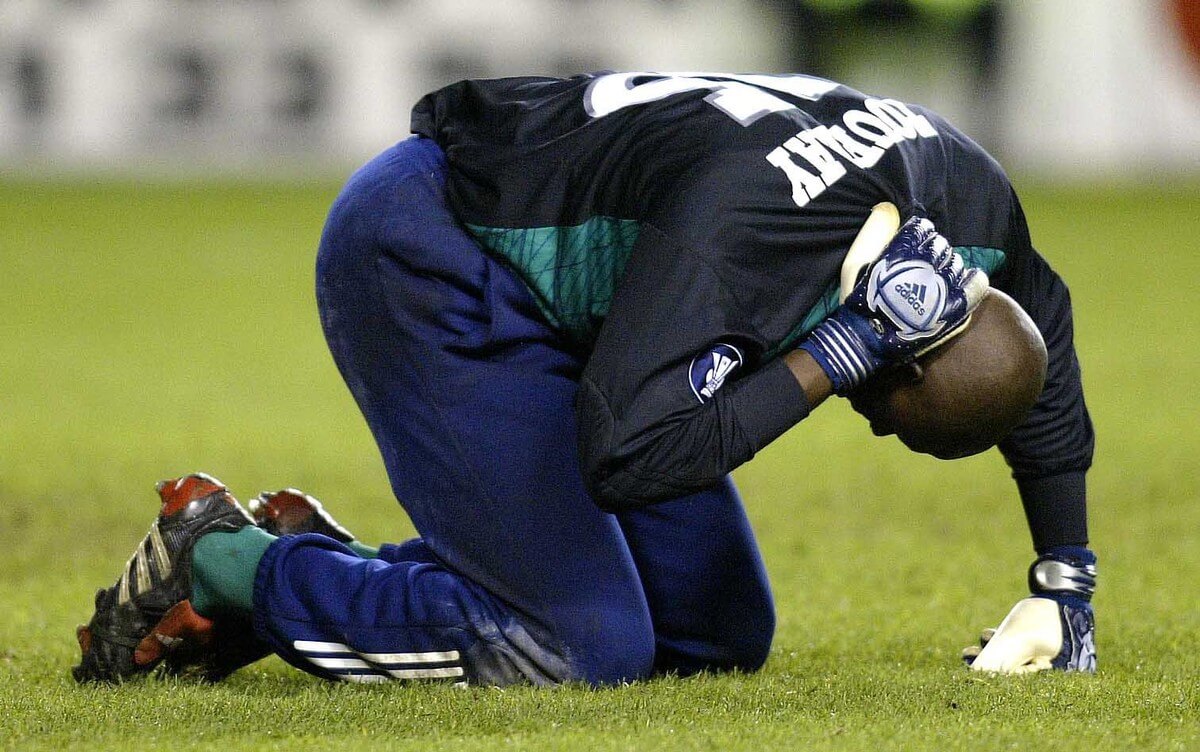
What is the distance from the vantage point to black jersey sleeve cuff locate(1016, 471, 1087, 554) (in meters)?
3.02

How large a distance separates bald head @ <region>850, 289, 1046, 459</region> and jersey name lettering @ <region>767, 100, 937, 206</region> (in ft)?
0.97

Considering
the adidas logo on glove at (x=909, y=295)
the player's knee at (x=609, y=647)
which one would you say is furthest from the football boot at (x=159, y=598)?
the adidas logo on glove at (x=909, y=295)

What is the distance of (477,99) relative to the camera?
291 cm

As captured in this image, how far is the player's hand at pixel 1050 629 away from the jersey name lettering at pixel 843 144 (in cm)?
84

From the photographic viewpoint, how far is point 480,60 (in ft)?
41.4

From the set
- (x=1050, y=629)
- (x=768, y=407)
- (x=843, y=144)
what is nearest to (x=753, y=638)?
(x=1050, y=629)

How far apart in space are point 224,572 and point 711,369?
95 centimetres

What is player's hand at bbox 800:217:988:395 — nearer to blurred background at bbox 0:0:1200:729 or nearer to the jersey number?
the jersey number

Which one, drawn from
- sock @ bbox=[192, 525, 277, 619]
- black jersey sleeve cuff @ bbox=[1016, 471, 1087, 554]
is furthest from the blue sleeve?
sock @ bbox=[192, 525, 277, 619]

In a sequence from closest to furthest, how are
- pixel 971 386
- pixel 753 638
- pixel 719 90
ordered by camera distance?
1. pixel 971 386
2. pixel 719 90
3. pixel 753 638

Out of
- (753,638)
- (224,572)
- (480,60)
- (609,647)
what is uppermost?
(224,572)

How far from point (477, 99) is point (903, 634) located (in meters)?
1.33

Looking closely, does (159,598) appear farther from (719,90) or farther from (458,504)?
(719,90)

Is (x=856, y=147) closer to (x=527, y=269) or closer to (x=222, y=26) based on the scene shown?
(x=527, y=269)
